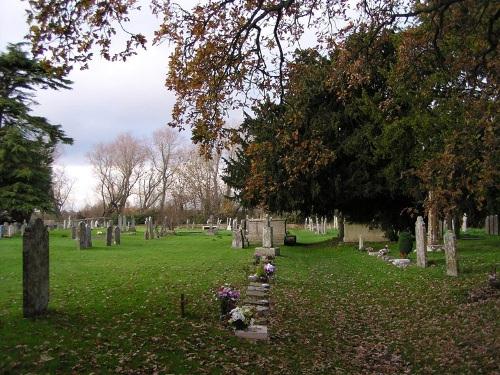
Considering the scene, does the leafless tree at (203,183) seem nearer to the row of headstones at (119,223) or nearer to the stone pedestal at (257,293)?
the row of headstones at (119,223)

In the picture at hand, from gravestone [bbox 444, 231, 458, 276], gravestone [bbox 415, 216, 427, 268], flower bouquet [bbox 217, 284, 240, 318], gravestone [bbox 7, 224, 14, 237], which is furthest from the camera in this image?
gravestone [bbox 7, 224, 14, 237]

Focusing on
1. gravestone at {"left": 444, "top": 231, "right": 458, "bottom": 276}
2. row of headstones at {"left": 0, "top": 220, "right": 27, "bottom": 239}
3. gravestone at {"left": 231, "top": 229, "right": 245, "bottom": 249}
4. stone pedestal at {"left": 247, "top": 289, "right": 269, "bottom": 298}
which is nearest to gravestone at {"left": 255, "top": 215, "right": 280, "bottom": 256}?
gravestone at {"left": 231, "top": 229, "right": 245, "bottom": 249}

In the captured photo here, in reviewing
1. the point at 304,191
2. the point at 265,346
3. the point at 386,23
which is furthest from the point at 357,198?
the point at 265,346

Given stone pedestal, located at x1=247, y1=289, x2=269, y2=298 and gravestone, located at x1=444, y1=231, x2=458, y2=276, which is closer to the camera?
stone pedestal, located at x1=247, y1=289, x2=269, y2=298

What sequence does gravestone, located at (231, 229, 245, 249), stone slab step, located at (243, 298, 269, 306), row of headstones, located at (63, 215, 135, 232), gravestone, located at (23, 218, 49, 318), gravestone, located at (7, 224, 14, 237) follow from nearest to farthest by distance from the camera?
gravestone, located at (23, 218, 49, 318) < stone slab step, located at (243, 298, 269, 306) < gravestone, located at (231, 229, 245, 249) < gravestone, located at (7, 224, 14, 237) < row of headstones, located at (63, 215, 135, 232)

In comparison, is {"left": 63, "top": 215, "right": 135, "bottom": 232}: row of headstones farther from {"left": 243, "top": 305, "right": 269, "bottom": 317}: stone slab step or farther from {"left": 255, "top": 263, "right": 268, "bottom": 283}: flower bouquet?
{"left": 243, "top": 305, "right": 269, "bottom": 317}: stone slab step

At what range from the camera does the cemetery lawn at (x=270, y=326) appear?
680 centimetres

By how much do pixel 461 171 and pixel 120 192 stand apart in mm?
68282

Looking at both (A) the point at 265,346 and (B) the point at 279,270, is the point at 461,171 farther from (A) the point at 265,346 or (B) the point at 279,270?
(B) the point at 279,270

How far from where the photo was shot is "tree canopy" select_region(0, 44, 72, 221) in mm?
37812

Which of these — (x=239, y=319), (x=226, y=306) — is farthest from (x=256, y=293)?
(x=239, y=319)

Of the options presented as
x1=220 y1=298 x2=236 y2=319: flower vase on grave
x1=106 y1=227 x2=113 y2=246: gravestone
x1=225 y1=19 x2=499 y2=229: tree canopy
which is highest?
x1=225 y1=19 x2=499 y2=229: tree canopy

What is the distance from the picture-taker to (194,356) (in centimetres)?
708

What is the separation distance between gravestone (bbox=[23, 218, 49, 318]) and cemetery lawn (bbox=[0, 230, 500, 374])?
0.27 m
